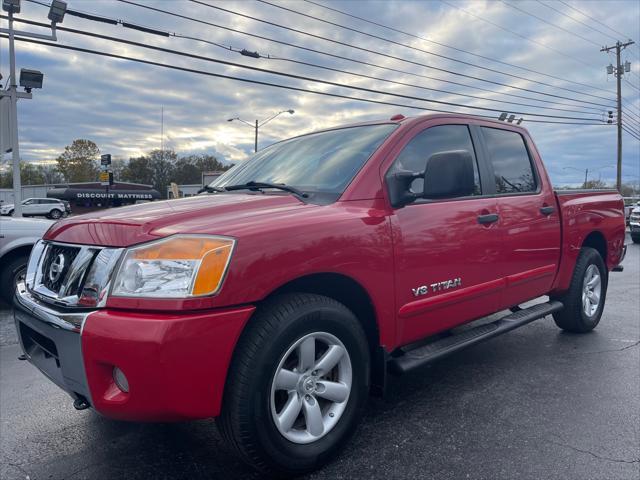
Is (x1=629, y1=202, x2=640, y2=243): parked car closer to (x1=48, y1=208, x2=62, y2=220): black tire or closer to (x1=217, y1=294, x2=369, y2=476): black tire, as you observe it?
(x1=217, y1=294, x2=369, y2=476): black tire

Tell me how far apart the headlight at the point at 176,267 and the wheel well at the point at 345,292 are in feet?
1.14

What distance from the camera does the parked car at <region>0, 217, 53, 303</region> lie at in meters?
6.10

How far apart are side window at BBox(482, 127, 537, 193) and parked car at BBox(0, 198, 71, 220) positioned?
1600 inches

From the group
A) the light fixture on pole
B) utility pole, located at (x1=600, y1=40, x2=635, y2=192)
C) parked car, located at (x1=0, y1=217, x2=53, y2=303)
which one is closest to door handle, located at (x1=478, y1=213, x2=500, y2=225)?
parked car, located at (x1=0, y1=217, x2=53, y2=303)

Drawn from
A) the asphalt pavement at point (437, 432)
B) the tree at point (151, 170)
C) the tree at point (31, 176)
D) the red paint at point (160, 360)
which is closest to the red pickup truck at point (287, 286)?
the red paint at point (160, 360)

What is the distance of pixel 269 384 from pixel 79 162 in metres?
86.4

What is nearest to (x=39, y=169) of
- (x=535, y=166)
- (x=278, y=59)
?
(x=278, y=59)

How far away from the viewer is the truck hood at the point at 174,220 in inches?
85.7

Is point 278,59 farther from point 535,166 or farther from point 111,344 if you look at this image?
point 111,344

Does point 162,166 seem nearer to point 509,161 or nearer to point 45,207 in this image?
point 45,207

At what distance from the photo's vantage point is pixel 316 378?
242 centimetres

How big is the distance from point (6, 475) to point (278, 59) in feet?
52.4

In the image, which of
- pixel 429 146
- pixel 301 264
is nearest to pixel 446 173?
pixel 429 146

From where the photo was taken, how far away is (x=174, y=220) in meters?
2.30
